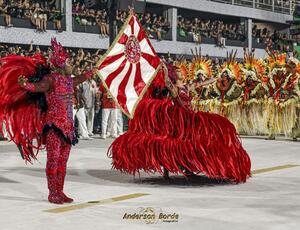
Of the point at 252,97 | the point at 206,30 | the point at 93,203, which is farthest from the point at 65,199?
the point at 206,30

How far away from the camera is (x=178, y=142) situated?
9445 mm

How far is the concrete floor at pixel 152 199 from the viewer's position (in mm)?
6766

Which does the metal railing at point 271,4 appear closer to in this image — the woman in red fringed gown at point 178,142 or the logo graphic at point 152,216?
the woman in red fringed gown at point 178,142

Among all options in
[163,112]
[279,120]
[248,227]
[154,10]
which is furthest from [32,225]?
[154,10]

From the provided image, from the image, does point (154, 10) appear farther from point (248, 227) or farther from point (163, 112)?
point (248, 227)

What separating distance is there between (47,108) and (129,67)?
1.33m

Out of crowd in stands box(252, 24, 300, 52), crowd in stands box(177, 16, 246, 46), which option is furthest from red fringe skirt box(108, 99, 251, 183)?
crowd in stands box(252, 24, 300, 52)

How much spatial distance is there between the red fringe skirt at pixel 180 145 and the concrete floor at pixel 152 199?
0.27 metres

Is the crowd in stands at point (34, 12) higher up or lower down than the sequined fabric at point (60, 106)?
higher up

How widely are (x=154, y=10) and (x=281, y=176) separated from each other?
34710 mm

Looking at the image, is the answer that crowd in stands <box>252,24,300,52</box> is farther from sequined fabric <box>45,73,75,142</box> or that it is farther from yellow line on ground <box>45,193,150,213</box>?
sequined fabric <box>45,73,75,142</box>

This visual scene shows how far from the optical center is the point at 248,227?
6.52m

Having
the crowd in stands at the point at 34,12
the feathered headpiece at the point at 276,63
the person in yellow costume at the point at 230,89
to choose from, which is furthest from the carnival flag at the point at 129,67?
the crowd in stands at the point at 34,12

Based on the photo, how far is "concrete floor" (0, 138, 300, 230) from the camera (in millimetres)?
6766
